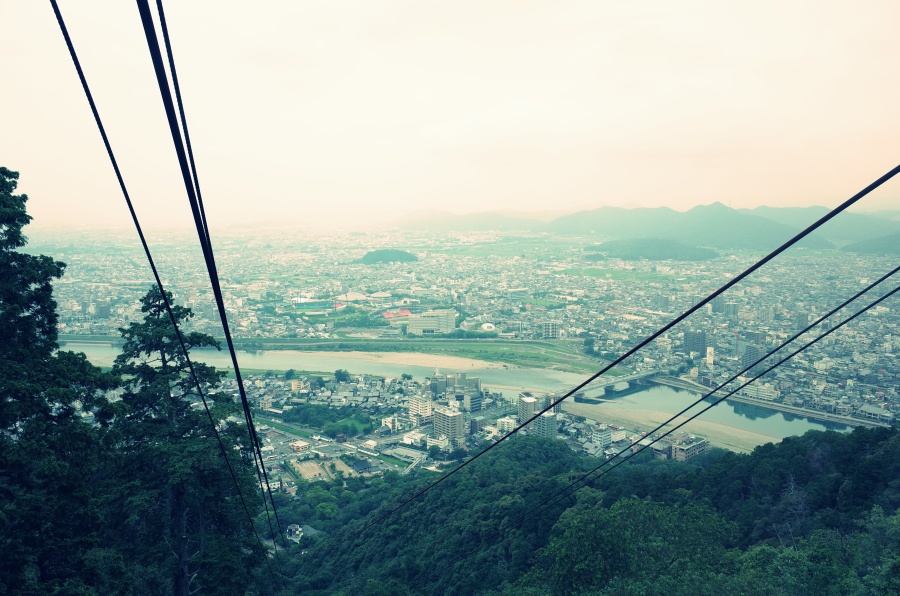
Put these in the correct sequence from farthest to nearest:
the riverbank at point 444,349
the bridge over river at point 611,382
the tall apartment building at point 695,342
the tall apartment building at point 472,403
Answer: the riverbank at point 444,349 → the tall apartment building at point 695,342 → the bridge over river at point 611,382 → the tall apartment building at point 472,403

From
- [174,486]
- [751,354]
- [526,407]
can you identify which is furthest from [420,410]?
[174,486]

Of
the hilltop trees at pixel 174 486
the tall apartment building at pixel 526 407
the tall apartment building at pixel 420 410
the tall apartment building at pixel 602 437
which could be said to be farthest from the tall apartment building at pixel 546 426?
the hilltop trees at pixel 174 486

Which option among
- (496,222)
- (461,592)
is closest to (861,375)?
Answer: (461,592)

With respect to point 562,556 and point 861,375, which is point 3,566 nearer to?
point 562,556

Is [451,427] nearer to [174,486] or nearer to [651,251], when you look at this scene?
[174,486]

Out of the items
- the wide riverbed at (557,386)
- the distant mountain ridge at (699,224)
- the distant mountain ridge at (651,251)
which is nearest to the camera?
the wide riverbed at (557,386)

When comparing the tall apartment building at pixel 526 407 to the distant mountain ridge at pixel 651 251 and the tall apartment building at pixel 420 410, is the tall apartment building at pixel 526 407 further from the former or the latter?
the distant mountain ridge at pixel 651 251
